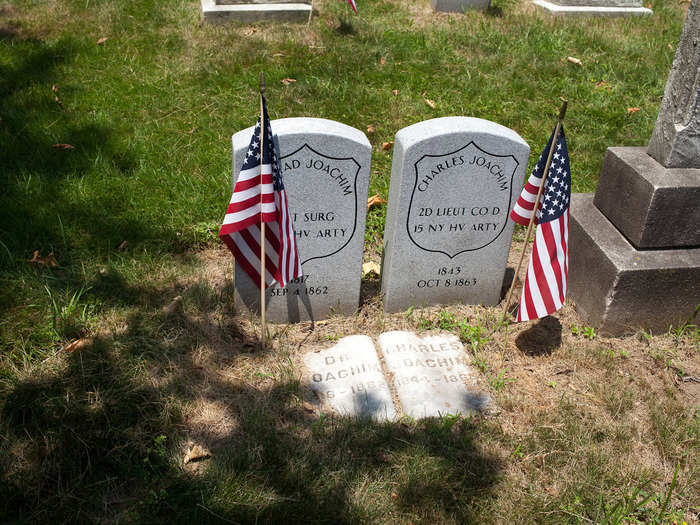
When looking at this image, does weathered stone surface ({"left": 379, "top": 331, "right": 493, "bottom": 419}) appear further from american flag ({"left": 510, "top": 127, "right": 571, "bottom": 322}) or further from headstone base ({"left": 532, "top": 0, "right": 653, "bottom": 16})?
headstone base ({"left": 532, "top": 0, "right": 653, "bottom": 16})

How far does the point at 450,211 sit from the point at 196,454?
2056 mm

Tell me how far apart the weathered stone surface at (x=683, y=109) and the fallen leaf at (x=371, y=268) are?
78.9 inches

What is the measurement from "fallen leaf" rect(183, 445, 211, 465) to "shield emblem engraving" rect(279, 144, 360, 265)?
1.33 meters

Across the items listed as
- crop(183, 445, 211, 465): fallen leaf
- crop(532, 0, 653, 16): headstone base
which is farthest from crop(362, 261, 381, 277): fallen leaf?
crop(532, 0, 653, 16): headstone base

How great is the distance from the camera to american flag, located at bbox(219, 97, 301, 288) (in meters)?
3.22

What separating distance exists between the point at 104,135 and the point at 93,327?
8.50 feet

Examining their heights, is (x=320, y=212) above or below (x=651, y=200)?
below

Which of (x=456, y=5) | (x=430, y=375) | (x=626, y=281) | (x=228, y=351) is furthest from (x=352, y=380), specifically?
(x=456, y=5)

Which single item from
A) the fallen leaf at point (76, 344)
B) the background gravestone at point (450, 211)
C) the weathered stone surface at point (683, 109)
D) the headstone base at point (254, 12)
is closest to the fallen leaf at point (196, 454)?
the fallen leaf at point (76, 344)

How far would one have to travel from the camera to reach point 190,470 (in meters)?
2.89

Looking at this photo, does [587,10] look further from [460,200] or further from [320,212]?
[320,212]

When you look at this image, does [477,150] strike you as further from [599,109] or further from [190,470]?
[599,109]

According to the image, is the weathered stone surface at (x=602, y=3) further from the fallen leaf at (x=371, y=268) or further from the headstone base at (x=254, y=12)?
the fallen leaf at (x=371, y=268)

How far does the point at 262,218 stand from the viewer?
11.0ft
